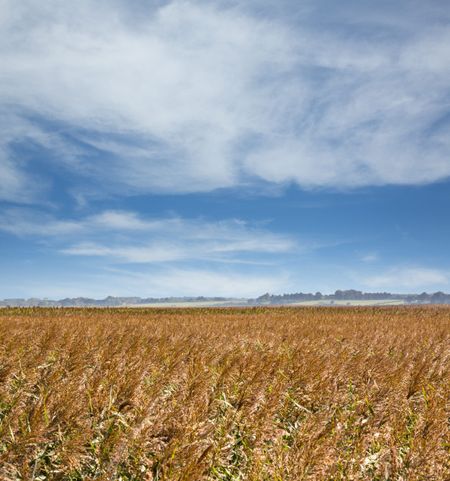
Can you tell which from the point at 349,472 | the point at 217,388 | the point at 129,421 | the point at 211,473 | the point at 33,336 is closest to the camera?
the point at 349,472

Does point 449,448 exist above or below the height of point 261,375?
below

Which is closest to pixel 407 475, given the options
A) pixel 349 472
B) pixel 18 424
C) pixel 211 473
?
pixel 349 472

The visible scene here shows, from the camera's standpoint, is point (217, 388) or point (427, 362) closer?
point (217, 388)

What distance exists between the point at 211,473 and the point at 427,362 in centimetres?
522

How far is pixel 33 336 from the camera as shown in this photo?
10.1m

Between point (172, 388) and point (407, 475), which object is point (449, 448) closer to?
point (407, 475)

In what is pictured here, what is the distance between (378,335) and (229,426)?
1046 centimetres

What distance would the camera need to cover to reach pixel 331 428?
453cm

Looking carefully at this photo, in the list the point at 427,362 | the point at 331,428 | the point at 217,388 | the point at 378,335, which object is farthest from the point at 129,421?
the point at 378,335

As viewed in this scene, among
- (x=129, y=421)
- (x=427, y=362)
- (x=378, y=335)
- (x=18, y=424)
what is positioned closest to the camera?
(x=18, y=424)

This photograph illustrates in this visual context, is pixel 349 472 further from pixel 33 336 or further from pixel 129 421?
pixel 33 336

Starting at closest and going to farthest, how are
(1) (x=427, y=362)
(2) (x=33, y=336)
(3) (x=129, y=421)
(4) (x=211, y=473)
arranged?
(4) (x=211, y=473) < (3) (x=129, y=421) < (1) (x=427, y=362) < (2) (x=33, y=336)

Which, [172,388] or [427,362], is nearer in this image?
[172,388]

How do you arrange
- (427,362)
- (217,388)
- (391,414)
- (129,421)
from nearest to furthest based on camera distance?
(129,421) → (391,414) → (217,388) → (427,362)
